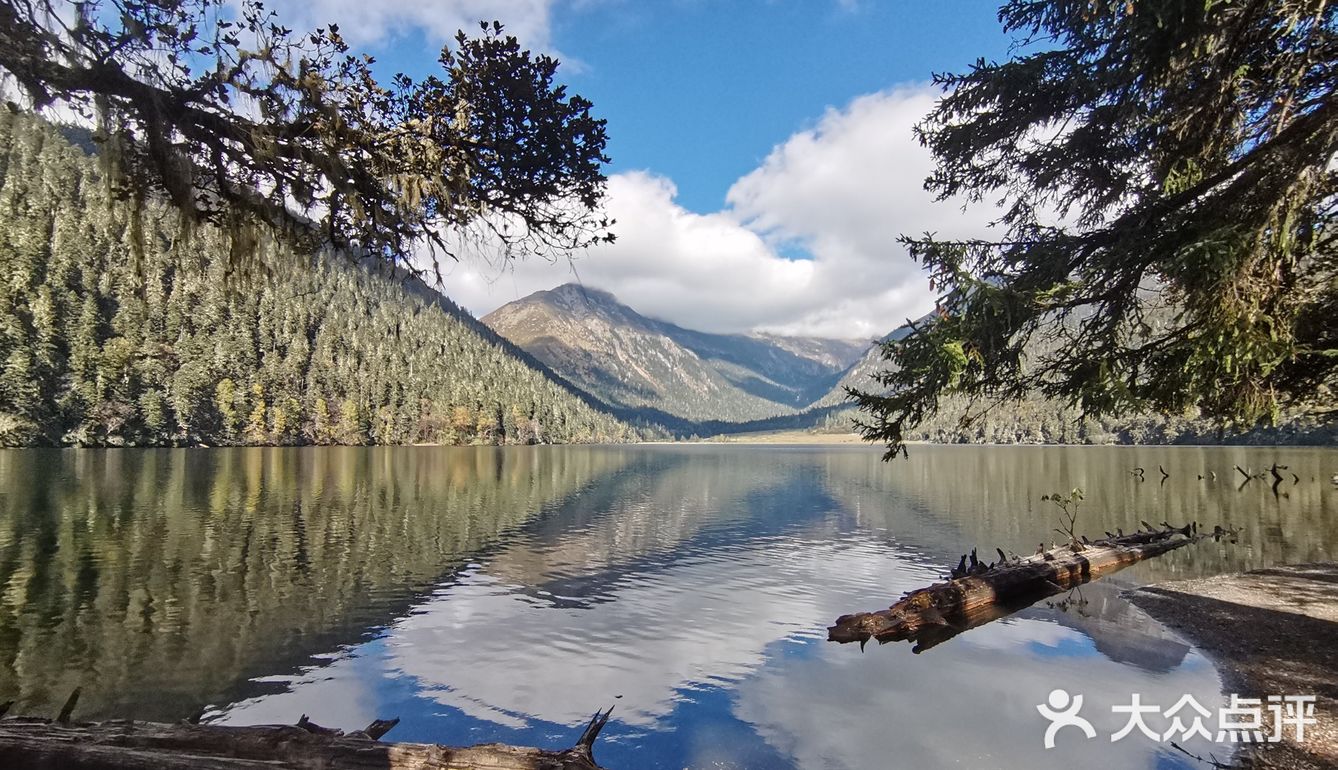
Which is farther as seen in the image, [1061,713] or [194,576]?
[194,576]

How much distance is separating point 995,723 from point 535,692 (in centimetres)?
932

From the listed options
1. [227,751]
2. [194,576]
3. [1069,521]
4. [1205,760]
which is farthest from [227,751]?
[1069,521]

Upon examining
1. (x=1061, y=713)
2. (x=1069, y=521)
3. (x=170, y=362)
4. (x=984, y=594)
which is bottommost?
(x=1069, y=521)

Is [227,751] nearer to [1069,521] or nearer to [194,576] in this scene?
[194,576]

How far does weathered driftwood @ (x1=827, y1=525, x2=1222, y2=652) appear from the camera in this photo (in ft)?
56.5

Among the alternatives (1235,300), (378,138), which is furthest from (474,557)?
(1235,300)

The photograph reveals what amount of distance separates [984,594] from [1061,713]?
23.9ft

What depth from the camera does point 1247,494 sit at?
5297cm

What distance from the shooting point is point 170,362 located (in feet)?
431

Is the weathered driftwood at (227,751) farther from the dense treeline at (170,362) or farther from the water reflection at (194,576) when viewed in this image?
the dense treeline at (170,362)

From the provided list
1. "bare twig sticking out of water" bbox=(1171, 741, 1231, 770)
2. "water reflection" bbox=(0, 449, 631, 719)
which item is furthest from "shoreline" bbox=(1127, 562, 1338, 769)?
"water reflection" bbox=(0, 449, 631, 719)

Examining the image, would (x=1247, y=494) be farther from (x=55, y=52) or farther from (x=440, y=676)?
(x=55, y=52)

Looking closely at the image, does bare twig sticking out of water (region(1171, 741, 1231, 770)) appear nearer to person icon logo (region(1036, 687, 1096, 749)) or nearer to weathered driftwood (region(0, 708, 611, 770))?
person icon logo (region(1036, 687, 1096, 749))

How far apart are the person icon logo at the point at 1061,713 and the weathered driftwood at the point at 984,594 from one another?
139 inches
